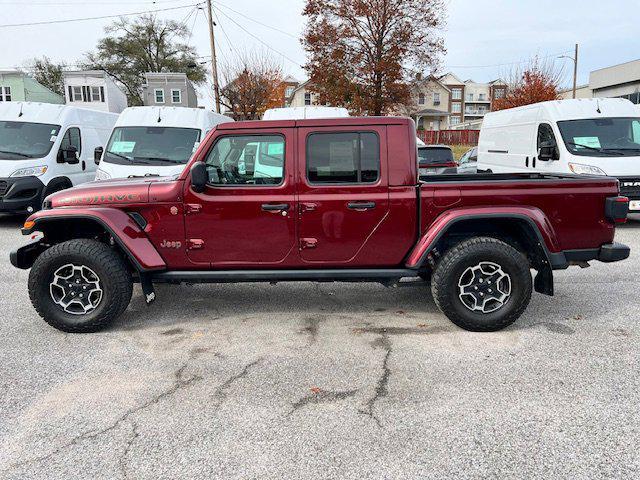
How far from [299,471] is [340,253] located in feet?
6.93

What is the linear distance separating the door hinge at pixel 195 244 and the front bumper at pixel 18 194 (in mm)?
6922

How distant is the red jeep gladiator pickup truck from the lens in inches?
163

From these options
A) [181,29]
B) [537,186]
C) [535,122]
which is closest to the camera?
[537,186]

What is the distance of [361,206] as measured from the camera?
417cm

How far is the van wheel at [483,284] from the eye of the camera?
4.11 meters

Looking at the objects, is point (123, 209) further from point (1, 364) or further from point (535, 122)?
point (535, 122)

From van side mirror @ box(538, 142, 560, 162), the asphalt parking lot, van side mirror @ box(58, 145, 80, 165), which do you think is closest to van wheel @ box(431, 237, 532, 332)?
the asphalt parking lot

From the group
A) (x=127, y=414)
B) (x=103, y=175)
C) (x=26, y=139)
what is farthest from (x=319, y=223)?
(x=26, y=139)

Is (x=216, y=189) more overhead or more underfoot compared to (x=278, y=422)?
more overhead

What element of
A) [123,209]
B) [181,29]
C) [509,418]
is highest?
[181,29]

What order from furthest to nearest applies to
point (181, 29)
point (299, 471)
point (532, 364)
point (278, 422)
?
1. point (181, 29)
2. point (532, 364)
3. point (278, 422)
4. point (299, 471)

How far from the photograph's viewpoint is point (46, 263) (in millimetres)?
4199

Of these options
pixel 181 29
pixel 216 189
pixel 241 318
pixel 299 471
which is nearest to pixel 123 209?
pixel 216 189

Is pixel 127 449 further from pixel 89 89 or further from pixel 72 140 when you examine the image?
pixel 89 89
